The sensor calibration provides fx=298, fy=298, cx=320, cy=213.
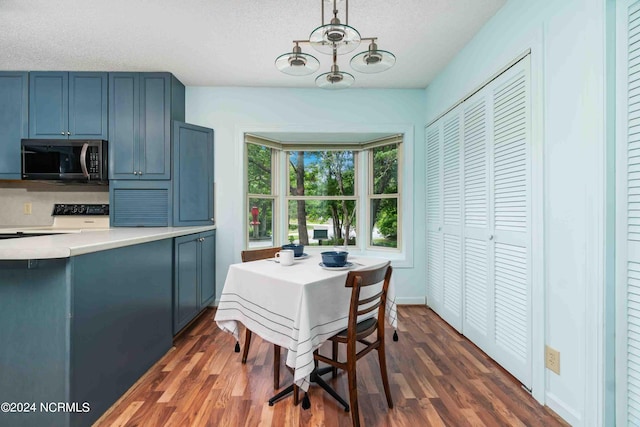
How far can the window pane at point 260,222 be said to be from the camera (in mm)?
3736

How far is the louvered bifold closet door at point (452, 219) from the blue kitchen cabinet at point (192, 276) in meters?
2.53

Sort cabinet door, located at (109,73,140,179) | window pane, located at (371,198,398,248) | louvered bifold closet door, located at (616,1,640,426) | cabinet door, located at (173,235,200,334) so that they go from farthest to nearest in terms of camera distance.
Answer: window pane, located at (371,198,398,248) < cabinet door, located at (109,73,140,179) < cabinet door, located at (173,235,200,334) < louvered bifold closet door, located at (616,1,640,426)

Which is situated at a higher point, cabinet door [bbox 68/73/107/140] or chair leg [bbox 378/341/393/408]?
cabinet door [bbox 68/73/107/140]

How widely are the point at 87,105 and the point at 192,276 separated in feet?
7.10

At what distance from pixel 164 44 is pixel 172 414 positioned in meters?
2.87

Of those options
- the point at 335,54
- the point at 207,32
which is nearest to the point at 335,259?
the point at 335,54

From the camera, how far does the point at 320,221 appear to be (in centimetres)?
405

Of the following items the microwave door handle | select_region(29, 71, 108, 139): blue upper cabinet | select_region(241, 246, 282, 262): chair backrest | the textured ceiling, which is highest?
the textured ceiling

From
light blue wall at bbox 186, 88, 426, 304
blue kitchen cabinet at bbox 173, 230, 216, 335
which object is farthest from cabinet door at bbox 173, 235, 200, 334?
light blue wall at bbox 186, 88, 426, 304

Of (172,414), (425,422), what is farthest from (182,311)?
(425,422)

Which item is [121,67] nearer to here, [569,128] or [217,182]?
[217,182]

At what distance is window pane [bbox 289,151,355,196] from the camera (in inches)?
158

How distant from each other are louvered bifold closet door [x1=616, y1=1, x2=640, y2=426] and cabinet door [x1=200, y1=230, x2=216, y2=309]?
3.14 meters

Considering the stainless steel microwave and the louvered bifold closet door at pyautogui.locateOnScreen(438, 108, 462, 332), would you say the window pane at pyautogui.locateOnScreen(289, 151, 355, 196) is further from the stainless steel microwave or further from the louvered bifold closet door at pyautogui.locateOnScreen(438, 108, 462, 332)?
the stainless steel microwave
